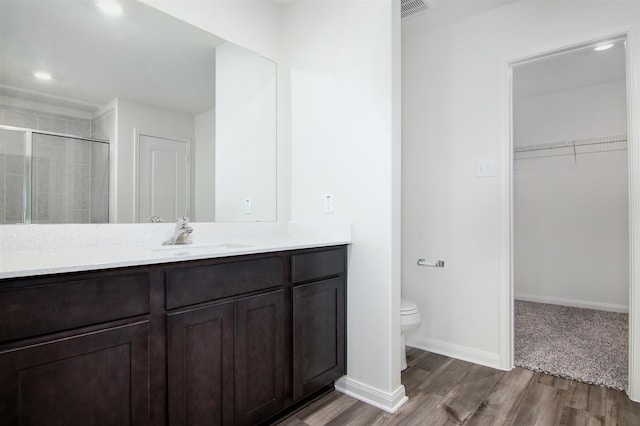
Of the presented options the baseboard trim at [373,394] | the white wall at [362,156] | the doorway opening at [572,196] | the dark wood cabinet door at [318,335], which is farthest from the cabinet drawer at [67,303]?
the doorway opening at [572,196]

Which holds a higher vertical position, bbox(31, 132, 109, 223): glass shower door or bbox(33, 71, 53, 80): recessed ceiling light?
bbox(33, 71, 53, 80): recessed ceiling light

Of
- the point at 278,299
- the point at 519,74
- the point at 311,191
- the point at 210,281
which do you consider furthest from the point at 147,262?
the point at 519,74

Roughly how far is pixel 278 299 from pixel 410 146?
1.73m

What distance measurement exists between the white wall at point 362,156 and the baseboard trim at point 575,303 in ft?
9.87

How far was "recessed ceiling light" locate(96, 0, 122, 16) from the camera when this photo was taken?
153 cm

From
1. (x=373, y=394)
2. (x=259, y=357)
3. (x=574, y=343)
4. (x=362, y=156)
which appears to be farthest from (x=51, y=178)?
(x=574, y=343)

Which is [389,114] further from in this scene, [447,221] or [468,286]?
[468,286]

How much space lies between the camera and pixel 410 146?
2734mm

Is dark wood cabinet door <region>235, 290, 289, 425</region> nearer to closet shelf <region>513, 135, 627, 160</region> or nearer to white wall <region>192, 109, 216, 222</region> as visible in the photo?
white wall <region>192, 109, 216, 222</region>

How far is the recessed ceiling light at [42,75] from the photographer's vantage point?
139cm

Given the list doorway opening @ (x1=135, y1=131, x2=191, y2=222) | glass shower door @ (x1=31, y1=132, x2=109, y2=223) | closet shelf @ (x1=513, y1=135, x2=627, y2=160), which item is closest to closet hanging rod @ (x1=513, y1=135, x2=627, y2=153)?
closet shelf @ (x1=513, y1=135, x2=627, y2=160)

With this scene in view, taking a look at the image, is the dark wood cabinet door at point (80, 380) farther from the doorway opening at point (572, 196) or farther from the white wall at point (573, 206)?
the white wall at point (573, 206)

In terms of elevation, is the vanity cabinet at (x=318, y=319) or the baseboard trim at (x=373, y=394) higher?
the vanity cabinet at (x=318, y=319)

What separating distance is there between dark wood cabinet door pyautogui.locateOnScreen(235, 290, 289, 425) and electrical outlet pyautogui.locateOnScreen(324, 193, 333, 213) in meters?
0.67
